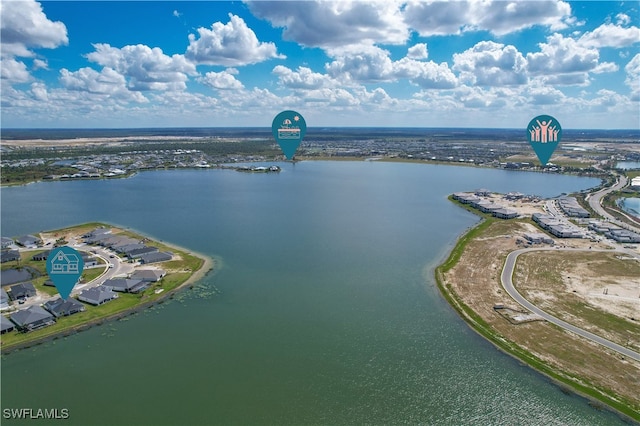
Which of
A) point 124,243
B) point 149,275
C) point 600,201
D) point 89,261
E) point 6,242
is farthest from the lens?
point 600,201

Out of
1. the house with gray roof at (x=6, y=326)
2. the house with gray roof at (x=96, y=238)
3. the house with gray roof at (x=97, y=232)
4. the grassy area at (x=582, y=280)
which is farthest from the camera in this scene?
the house with gray roof at (x=97, y=232)

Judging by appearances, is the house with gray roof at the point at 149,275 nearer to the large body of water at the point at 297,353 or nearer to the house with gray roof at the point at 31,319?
the large body of water at the point at 297,353

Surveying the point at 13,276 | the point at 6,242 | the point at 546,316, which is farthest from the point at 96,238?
the point at 546,316

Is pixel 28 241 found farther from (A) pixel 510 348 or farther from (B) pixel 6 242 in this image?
(A) pixel 510 348

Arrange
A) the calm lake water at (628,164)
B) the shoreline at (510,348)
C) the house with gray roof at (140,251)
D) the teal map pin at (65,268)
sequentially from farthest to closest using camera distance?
the calm lake water at (628,164) < the house with gray roof at (140,251) < the teal map pin at (65,268) < the shoreline at (510,348)

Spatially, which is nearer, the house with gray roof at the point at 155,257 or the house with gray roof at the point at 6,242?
the house with gray roof at the point at 155,257

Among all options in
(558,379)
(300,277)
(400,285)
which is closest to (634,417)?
(558,379)

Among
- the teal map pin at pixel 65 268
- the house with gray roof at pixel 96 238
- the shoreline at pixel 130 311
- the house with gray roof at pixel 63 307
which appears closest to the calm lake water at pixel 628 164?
the shoreline at pixel 130 311

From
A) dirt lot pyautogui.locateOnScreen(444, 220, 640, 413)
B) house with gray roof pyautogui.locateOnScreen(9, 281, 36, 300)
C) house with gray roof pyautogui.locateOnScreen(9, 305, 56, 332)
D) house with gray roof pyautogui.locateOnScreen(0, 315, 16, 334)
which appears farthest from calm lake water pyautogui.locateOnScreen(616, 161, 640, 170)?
house with gray roof pyautogui.locateOnScreen(0, 315, 16, 334)
